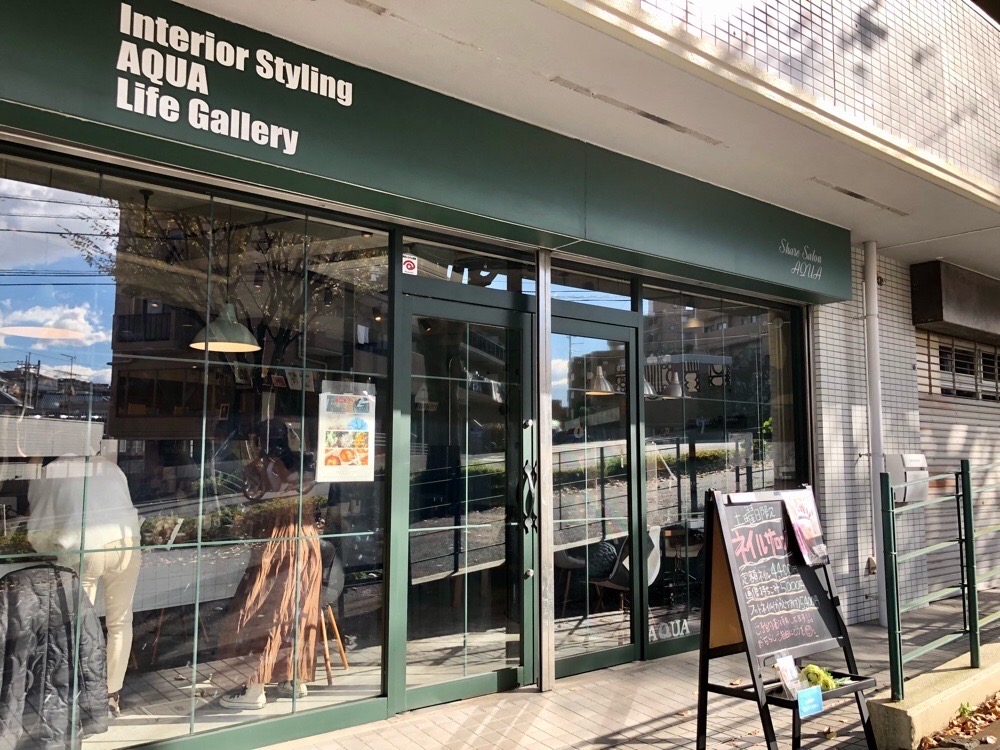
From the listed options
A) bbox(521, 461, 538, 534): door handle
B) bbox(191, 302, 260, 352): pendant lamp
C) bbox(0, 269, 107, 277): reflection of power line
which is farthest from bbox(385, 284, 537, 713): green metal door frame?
bbox(0, 269, 107, 277): reflection of power line

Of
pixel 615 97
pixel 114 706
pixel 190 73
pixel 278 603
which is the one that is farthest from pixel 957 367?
pixel 114 706

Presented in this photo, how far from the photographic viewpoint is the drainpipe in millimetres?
7527

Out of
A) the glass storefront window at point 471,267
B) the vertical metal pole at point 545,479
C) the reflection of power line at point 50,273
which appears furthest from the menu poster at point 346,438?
the reflection of power line at point 50,273

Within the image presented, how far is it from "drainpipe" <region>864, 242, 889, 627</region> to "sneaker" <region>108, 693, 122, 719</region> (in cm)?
655

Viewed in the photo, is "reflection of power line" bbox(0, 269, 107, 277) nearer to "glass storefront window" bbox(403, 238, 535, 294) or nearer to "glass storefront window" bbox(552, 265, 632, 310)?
"glass storefront window" bbox(403, 238, 535, 294)

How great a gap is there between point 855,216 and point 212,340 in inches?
215

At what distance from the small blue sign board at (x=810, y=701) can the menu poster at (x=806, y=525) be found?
0.77 metres

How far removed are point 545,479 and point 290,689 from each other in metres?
2.04

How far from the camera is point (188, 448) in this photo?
13.4 ft

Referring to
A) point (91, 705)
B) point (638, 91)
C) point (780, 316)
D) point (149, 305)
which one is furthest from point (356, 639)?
point (780, 316)

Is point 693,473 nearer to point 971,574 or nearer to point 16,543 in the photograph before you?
point 971,574

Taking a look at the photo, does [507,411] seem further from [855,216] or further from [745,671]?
[855,216]

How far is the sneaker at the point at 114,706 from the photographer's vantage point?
3.80 m

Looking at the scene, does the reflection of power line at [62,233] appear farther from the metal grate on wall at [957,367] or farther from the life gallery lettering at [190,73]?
the metal grate on wall at [957,367]
